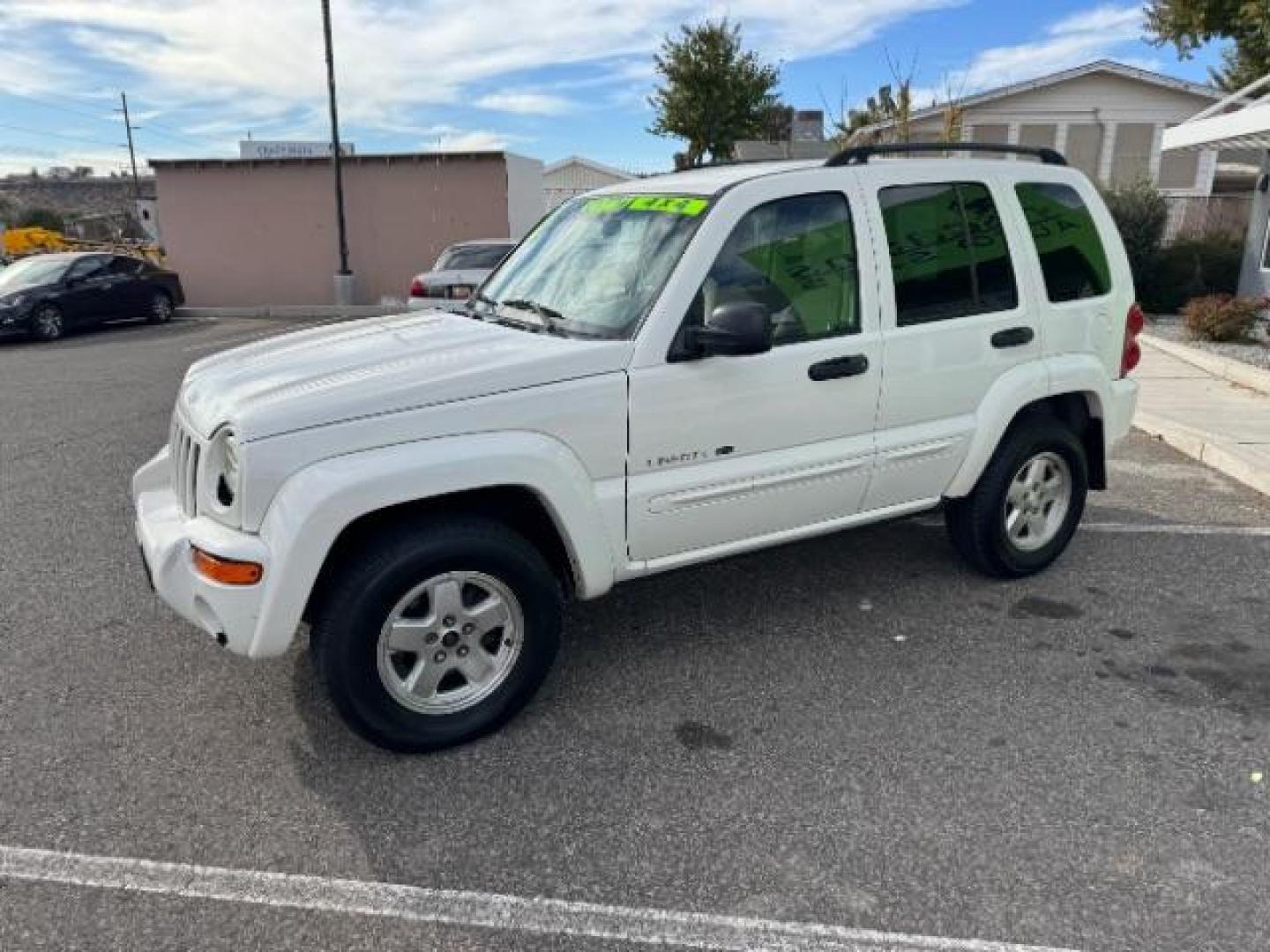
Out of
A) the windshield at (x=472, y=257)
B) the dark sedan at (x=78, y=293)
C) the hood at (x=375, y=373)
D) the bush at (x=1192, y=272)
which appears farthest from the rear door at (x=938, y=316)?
the dark sedan at (x=78, y=293)

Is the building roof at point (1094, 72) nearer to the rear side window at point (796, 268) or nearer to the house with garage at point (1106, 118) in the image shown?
the house with garage at point (1106, 118)

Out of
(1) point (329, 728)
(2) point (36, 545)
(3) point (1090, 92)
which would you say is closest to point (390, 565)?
(1) point (329, 728)

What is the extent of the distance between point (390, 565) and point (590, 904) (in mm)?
1173

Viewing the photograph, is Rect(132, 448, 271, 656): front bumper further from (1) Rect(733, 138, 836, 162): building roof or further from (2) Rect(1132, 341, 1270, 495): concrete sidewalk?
(1) Rect(733, 138, 836, 162): building roof

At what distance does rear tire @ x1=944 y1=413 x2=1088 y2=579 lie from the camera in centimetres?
433

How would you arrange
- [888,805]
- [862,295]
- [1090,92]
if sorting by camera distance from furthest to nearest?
[1090,92] → [862,295] → [888,805]

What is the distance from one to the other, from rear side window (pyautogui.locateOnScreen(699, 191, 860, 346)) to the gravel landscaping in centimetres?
820

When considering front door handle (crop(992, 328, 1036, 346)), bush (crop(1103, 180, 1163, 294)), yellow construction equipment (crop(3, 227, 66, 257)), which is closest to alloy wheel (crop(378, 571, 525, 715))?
front door handle (crop(992, 328, 1036, 346))

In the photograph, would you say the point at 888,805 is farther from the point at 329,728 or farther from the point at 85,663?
the point at 85,663

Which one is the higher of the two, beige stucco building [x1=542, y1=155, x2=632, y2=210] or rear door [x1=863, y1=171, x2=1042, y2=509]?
beige stucco building [x1=542, y1=155, x2=632, y2=210]

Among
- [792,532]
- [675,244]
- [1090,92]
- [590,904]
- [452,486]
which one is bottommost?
[590,904]

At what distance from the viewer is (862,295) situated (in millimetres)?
3725

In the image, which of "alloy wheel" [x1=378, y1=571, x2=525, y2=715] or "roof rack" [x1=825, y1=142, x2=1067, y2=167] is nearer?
"alloy wheel" [x1=378, y1=571, x2=525, y2=715]

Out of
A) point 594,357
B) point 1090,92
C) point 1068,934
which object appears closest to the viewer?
point 1068,934
